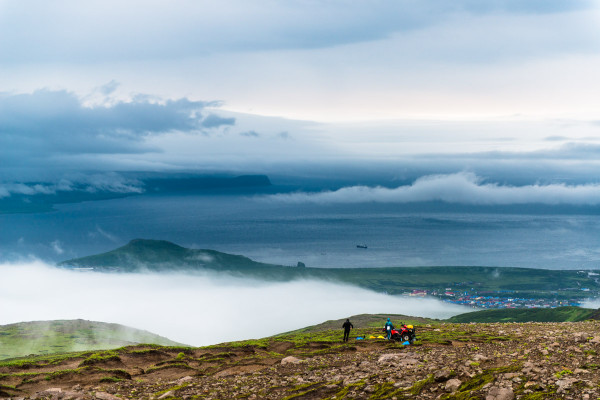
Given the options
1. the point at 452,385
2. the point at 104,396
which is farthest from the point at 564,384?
the point at 104,396

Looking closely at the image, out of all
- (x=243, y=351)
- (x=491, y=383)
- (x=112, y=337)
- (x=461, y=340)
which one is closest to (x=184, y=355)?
(x=243, y=351)

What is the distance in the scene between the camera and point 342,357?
43062mm

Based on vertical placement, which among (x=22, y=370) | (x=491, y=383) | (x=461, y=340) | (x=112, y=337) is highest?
(x=491, y=383)

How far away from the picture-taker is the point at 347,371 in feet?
119

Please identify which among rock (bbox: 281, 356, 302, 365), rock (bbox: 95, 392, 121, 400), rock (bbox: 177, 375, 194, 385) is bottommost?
rock (bbox: 177, 375, 194, 385)

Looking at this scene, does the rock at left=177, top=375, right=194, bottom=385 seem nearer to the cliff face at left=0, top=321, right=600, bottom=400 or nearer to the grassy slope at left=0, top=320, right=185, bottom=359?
the cliff face at left=0, top=321, right=600, bottom=400

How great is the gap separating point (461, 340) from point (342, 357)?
1227 centimetres

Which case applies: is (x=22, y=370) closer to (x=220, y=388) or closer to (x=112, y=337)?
(x=220, y=388)

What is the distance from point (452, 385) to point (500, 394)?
3.22m

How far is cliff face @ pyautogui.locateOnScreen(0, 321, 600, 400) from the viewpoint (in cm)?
2656

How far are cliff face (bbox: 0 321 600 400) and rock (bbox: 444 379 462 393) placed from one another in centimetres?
7

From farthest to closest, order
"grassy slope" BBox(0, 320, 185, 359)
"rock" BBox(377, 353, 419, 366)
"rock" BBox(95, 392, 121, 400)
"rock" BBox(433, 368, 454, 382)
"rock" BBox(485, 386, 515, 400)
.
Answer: "grassy slope" BBox(0, 320, 185, 359)
"rock" BBox(377, 353, 419, 366)
"rock" BBox(95, 392, 121, 400)
"rock" BBox(433, 368, 454, 382)
"rock" BBox(485, 386, 515, 400)

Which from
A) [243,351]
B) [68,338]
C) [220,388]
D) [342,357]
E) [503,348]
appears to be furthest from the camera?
[68,338]

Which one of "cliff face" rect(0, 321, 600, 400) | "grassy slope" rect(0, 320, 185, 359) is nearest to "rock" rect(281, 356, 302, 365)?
"cliff face" rect(0, 321, 600, 400)
